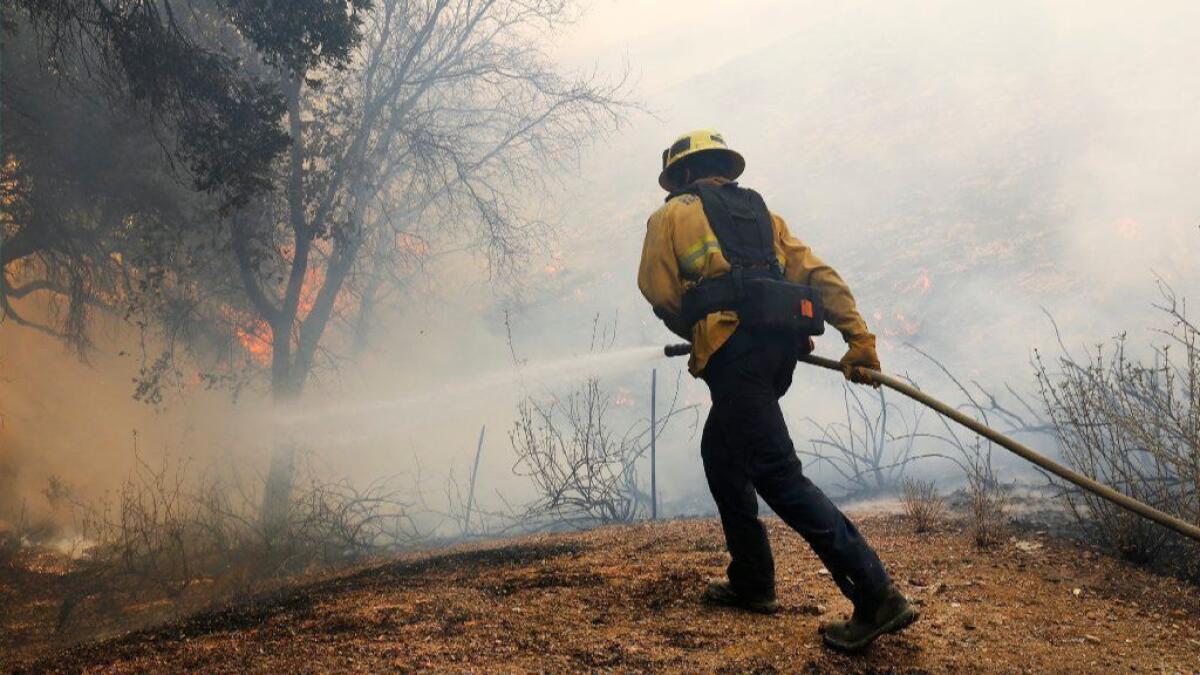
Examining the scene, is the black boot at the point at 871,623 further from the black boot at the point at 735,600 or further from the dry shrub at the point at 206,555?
the dry shrub at the point at 206,555

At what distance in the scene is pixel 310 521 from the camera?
26.9ft

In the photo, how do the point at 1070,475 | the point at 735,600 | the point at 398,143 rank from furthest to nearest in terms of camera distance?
the point at 398,143
the point at 735,600
the point at 1070,475

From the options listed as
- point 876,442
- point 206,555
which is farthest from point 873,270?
point 206,555

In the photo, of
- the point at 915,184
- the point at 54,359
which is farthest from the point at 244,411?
the point at 915,184

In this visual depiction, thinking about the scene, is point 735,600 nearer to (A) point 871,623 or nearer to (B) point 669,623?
(B) point 669,623

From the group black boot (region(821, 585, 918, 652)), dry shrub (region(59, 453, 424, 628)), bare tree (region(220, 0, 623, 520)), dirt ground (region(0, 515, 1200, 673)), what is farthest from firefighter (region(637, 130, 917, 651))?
bare tree (region(220, 0, 623, 520))

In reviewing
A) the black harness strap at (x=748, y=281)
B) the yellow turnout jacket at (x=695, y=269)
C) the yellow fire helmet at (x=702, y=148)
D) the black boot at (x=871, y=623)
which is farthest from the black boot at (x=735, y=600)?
the yellow fire helmet at (x=702, y=148)

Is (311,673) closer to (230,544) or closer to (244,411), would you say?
(230,544)

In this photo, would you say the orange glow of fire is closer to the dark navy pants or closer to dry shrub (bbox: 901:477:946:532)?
dry shrub (bbox: 901:477:946:532)

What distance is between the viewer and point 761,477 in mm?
3109

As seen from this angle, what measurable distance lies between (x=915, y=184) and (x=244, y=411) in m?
19.2

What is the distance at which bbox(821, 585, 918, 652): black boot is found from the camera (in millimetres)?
2898

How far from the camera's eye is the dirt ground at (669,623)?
285cm

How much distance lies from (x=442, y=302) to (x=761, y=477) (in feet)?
50.2
